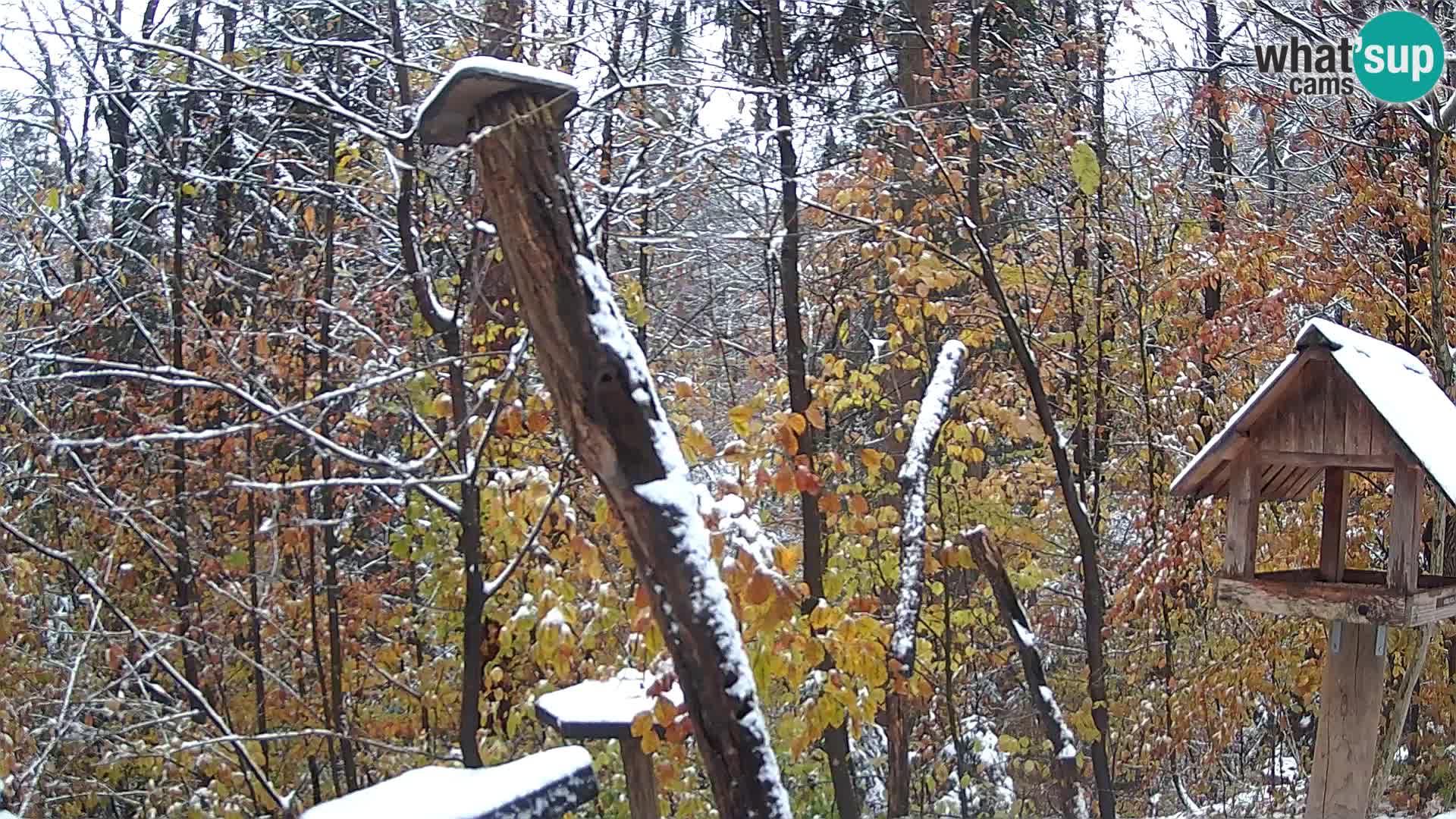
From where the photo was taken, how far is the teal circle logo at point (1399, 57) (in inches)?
205

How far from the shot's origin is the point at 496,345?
17.8 ft

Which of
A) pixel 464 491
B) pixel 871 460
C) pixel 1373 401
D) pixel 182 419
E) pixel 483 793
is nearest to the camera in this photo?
pixel 483 793

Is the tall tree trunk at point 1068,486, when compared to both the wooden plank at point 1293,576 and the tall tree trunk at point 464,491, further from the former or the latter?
the tall tree trunk at point 464,491

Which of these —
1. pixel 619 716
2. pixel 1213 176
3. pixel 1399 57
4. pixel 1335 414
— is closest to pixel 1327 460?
→ pixel 1335 414

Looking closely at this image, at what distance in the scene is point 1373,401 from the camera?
3086 mm

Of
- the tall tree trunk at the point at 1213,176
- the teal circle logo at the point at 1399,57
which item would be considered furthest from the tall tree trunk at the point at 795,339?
the teal circle logo at the point at 1399,57

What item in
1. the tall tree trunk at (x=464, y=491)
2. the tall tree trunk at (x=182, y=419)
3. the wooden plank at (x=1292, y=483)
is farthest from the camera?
the tall tree trunk at (x=182, y=419)

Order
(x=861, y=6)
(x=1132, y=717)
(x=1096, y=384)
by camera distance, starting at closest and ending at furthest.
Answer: (x=1096, y=384), (x=1132, y=717), (x=861, y=6)

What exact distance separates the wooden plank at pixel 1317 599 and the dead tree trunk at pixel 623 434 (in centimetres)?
169

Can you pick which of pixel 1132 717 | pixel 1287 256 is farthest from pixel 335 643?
pixel 1287 256

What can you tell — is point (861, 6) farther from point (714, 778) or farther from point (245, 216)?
point (714, 778)

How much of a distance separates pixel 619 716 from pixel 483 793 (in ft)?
2.99

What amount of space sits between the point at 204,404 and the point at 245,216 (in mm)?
1108

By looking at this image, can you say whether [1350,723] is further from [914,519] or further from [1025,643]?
[914,519]
